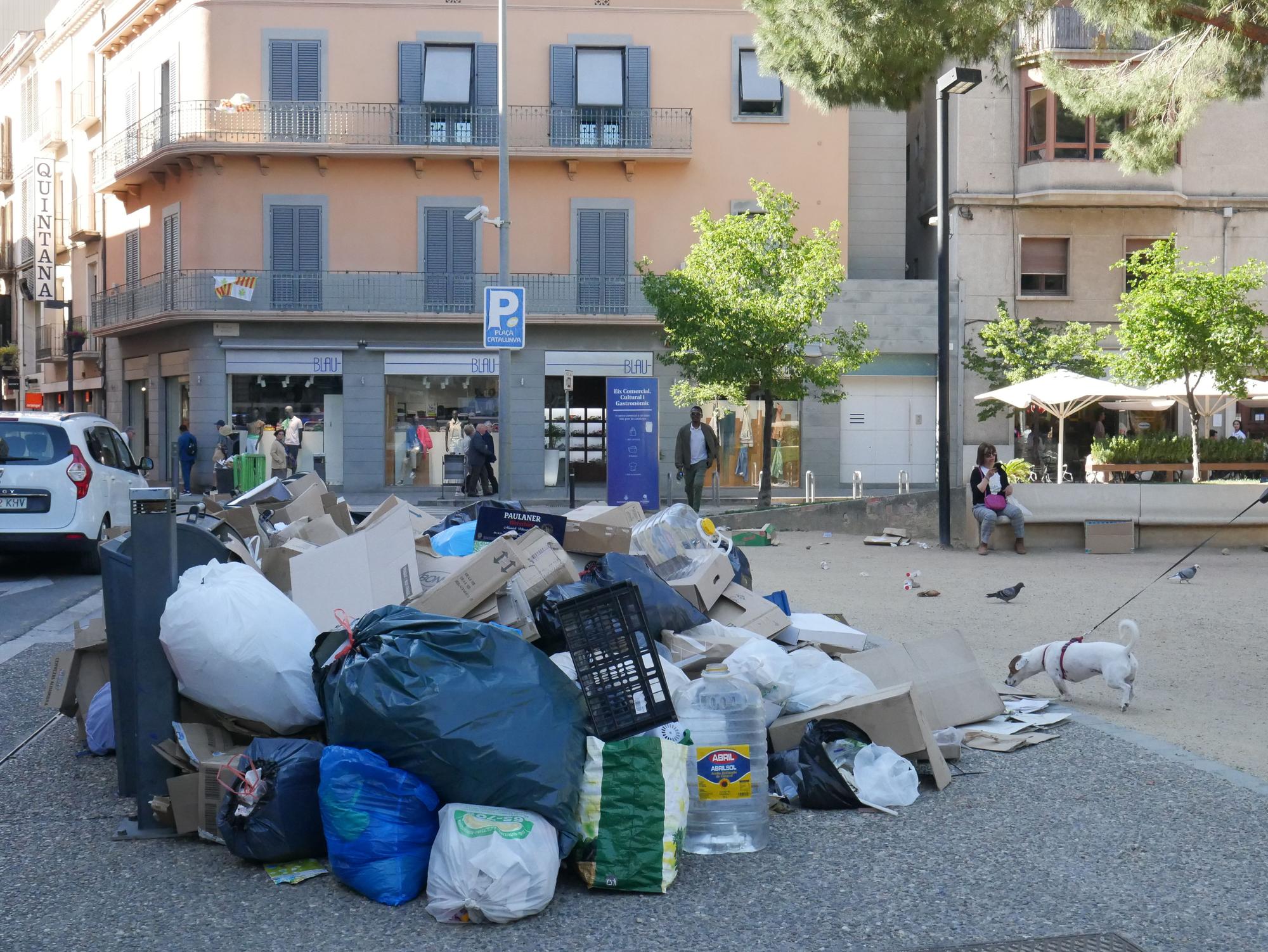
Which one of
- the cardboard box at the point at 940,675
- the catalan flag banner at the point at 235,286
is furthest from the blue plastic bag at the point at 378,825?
the catalan flag banner at the point at 235,286

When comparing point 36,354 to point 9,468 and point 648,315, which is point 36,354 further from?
point 9,468

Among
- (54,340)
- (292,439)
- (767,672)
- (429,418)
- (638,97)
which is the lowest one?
(767,672)

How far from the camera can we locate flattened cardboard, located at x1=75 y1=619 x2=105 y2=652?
569 cm

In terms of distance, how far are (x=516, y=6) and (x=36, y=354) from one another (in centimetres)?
2279

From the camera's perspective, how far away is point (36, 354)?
142 feet

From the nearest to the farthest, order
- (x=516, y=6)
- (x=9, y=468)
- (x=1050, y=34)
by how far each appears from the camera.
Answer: (x=9, y=468) → (x=1050, y=34) → (x=516, y=6)

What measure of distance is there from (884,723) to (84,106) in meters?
38.2

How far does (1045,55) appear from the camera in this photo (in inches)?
450

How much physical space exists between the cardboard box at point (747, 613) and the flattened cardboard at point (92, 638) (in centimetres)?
294

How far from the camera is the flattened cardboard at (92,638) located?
5.69 meters

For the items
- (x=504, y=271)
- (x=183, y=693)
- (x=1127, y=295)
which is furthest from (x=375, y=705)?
(x=1127, y=295)

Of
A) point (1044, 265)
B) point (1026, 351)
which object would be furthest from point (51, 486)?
point (1044, 265)

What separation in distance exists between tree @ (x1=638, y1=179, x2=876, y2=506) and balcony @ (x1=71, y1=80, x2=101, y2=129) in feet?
67.9

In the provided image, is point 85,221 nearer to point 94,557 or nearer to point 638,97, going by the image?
point 638,97
